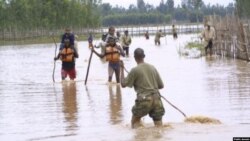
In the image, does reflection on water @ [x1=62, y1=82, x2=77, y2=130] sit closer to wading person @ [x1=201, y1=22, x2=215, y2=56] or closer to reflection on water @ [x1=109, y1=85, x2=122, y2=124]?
reflection on water @ [x1=109, y1=85, x2=122, y2=124]

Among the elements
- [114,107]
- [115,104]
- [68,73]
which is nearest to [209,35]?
[68,73]


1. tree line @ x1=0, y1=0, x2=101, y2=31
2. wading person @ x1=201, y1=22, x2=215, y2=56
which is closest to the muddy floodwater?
wading person @ x1=201, y1=22, x2=215, y2=56

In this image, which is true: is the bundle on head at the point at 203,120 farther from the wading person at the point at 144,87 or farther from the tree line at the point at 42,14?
the tree line at the point at 42,14

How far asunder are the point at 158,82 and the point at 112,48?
794 cm

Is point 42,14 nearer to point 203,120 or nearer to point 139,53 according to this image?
point 203,120

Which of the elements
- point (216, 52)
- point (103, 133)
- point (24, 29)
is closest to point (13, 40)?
point (24, 29)

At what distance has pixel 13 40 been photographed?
8112cm

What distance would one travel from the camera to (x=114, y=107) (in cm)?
1340

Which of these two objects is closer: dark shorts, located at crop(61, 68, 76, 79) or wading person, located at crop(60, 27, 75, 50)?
wading person, located at crop(60, 27, 75, 50)

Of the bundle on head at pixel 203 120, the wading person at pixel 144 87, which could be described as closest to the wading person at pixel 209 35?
the bundle on head at pixel 203 120

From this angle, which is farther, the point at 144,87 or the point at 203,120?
the point at 203,120

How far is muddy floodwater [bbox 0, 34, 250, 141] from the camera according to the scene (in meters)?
9.98

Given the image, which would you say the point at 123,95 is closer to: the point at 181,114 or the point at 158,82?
the point at 181,114

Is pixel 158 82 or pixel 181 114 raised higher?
pixel 158 82
